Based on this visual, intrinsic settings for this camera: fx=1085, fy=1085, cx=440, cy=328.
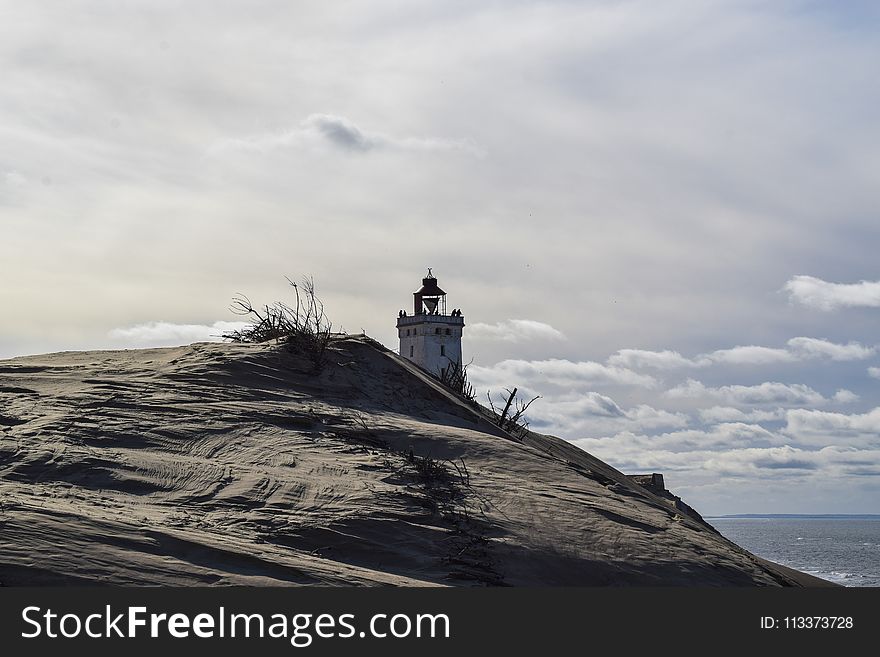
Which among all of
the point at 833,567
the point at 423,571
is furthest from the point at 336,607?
the point at 833,567

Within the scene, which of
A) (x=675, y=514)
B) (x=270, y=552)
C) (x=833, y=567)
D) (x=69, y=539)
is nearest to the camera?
(x=69, y=539)

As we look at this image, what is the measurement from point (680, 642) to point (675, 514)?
5.16 metres

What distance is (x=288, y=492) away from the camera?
10039mm

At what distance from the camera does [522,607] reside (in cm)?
779

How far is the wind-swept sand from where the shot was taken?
829 centimetres

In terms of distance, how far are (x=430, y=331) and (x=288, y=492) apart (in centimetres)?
6098

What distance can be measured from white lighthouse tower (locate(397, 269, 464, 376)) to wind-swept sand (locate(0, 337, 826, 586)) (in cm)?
5672

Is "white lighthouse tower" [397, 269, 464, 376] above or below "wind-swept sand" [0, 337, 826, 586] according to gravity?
above

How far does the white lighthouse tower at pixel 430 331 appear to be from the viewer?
232 feet

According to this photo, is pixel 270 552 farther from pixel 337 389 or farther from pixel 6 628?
pixel 337 389

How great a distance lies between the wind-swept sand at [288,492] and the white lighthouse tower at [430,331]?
5672cm

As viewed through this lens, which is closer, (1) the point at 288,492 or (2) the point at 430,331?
(1) the point at 288,492

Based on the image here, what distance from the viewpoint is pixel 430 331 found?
7100cm

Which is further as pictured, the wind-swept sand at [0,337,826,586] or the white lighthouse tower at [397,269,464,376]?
the white lighthouse tower at [397,269,464,376]
